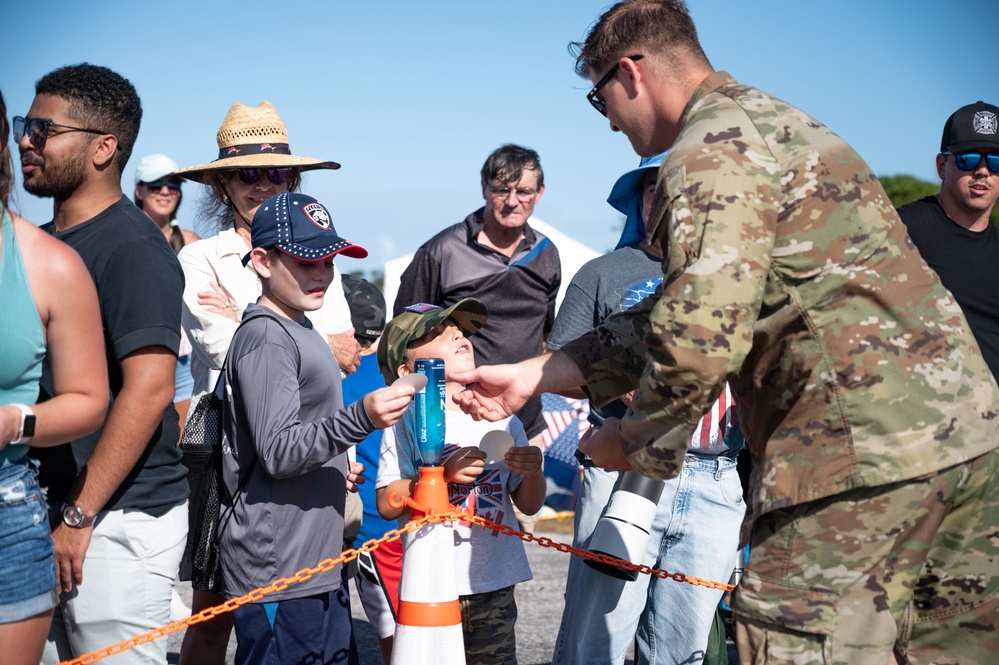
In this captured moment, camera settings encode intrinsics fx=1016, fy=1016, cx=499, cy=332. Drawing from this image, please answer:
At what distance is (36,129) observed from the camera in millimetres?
3305

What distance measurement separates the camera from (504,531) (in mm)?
3682

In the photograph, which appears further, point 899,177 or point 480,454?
point 899,177

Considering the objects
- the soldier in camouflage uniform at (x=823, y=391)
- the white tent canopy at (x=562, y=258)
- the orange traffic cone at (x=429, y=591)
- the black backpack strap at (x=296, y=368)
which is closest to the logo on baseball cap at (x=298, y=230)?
the black backpack strap at (x=296, y=368)

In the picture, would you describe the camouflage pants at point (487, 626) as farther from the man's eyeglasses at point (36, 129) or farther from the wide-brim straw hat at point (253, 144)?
the wide-brim straw hat at point (253, 144)

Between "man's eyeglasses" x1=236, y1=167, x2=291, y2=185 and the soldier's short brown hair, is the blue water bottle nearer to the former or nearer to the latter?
the soldier's short brown hair

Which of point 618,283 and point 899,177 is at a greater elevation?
point 899,177

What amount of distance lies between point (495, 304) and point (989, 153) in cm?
303

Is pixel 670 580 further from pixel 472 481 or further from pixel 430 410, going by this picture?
pixel 430 410

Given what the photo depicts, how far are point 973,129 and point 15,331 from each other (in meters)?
4.56

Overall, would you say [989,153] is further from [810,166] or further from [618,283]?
[810,166]

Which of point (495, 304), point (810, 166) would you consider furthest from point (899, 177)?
Result: point (810, 166)

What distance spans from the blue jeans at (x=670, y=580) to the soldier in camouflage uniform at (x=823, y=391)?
1.43m

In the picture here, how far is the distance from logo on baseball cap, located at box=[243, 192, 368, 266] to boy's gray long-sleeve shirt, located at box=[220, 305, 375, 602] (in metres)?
0.24

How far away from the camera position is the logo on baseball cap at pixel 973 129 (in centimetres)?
509
